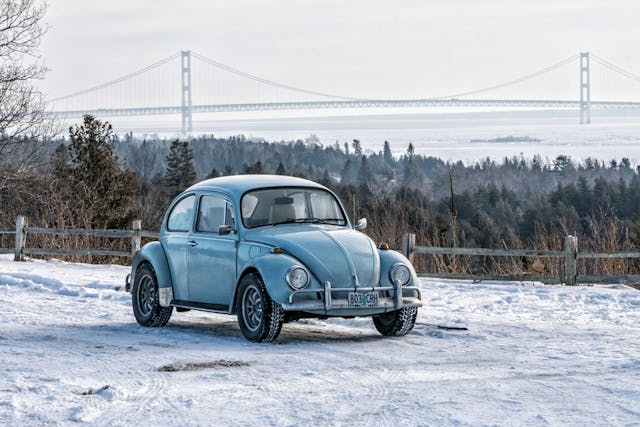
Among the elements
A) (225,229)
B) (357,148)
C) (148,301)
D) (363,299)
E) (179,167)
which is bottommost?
(148,301)

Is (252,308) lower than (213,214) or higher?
lower

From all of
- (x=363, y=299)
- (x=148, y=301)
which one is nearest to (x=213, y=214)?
(x=148, y=301)

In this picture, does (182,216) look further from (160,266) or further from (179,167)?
(179,167)

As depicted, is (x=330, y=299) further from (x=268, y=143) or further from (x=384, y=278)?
(x=268, y=143)

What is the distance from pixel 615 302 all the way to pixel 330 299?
7.25m

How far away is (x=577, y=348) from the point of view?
1074cm

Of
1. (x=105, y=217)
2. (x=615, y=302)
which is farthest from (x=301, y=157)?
(x=615, y=302)

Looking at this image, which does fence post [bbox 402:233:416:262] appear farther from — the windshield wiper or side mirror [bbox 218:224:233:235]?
side mirror [bbox 218:224:233:235]

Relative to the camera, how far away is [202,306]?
12031mm

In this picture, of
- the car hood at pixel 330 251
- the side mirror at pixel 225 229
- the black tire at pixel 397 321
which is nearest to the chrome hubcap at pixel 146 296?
the side mirror at pixel 225 229

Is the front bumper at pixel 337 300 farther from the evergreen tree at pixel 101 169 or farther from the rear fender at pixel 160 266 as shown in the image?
the evergreen tree at pixel 101 169

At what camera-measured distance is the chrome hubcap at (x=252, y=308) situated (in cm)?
1105

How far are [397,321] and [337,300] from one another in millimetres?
1146

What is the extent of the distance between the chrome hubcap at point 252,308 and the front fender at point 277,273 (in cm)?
24
